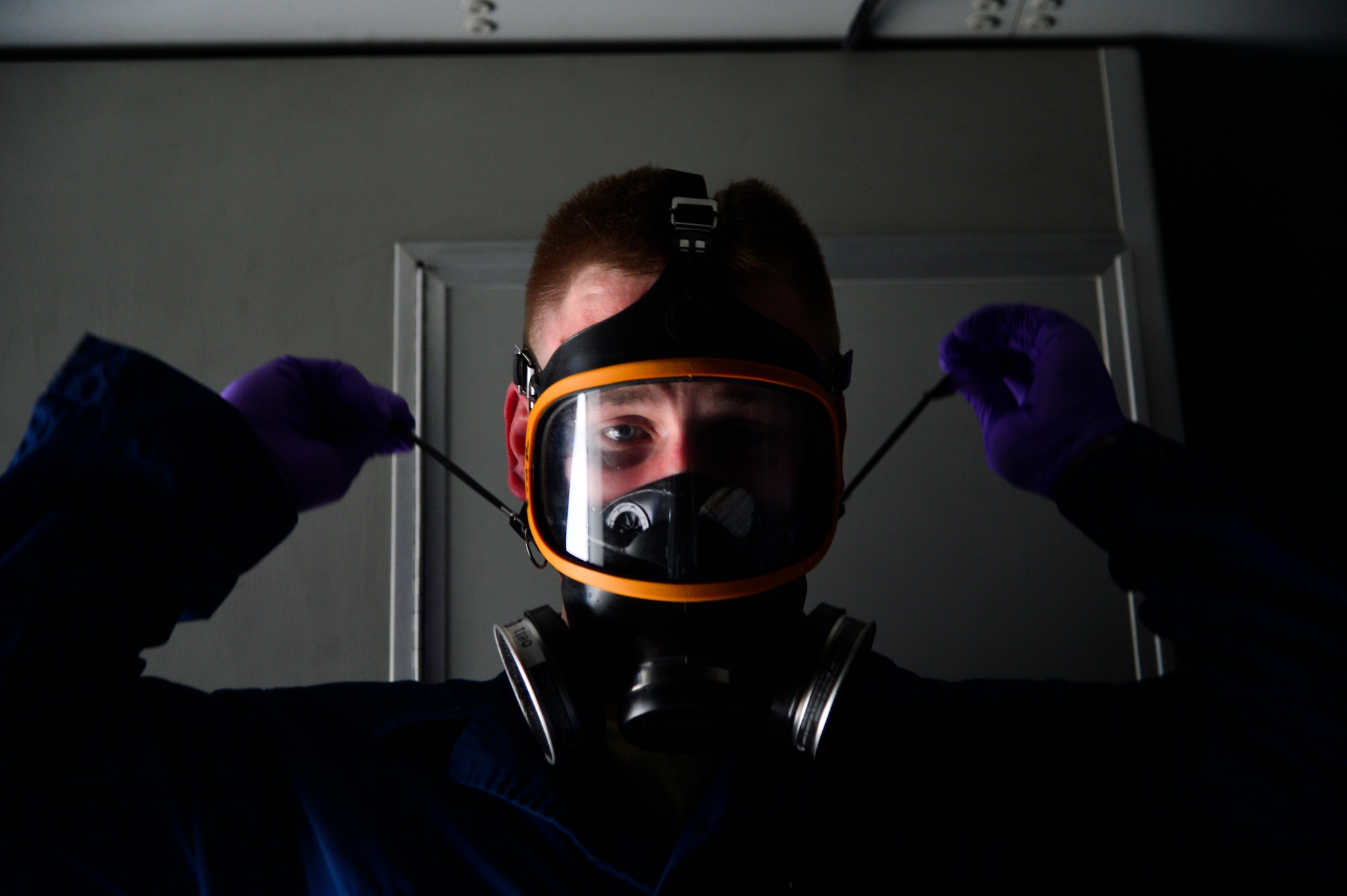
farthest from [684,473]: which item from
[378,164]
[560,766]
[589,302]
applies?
[378,164]

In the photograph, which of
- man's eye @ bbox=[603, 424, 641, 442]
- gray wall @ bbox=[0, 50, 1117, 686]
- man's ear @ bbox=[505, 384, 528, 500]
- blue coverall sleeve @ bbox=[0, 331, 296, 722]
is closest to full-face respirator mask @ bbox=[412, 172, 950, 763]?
man's eye @ bbox=[603, 424, 641, 442]

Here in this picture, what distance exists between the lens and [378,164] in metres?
2.00

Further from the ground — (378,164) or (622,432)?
(378,164)

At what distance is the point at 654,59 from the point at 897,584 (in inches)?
50.9

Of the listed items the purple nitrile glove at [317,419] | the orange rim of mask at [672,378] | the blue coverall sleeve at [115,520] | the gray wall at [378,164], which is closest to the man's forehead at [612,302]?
the orange rim of mask at [672,378]

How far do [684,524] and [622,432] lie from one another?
165 millimetres

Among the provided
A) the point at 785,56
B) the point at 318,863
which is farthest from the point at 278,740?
the point at 785,56

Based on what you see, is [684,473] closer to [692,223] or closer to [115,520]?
[692,223]

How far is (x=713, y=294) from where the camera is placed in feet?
4.13

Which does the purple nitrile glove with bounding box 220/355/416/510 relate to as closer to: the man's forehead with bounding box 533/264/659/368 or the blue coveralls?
the blue coveralls

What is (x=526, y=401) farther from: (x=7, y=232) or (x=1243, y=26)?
(x=1243, y=26)

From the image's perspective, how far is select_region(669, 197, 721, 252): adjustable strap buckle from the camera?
127cm

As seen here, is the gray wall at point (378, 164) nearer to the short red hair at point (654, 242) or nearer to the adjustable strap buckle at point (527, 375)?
the short red hair at point (654, 242)

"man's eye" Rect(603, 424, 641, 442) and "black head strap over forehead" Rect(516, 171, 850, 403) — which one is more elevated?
"black head strap over forehead" Rect(516, 171, 850, 403)
